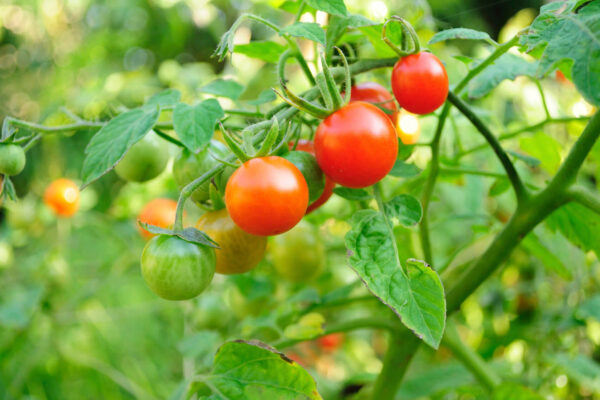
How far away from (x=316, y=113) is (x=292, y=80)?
26.9 inches

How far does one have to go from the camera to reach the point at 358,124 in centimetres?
37

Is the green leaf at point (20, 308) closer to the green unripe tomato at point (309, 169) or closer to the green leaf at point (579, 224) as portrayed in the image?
the green unripe tomato at point (309, 169)

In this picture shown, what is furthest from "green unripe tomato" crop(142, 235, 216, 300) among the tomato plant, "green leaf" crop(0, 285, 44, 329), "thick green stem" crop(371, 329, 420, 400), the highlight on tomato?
"green leaf" crop(0, 285, 44, 329)

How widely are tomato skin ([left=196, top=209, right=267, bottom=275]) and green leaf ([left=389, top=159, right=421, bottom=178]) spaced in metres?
0.13

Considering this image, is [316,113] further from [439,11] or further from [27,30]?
[27,30]

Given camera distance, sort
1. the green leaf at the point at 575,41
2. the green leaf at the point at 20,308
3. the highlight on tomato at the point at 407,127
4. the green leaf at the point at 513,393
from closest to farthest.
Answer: the green leaf at the point at 575,41 → the green leaf at the point at 513,393 → the highlight on tomato at the point at 407,127 → the green leaf at the point at 20,308

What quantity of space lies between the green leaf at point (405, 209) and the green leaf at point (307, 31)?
0.14 meters

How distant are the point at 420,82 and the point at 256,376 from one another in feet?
0.89

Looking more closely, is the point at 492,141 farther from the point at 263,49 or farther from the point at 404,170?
the point at 263,49

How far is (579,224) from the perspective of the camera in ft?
1.70

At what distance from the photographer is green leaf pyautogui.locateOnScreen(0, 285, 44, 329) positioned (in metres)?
1.02

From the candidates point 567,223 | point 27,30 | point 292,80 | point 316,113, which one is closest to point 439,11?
point 292,80

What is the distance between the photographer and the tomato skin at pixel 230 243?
0.43 m

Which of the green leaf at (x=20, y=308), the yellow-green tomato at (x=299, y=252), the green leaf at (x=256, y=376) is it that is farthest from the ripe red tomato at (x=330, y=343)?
the green leaf at (x=256, y=376)
